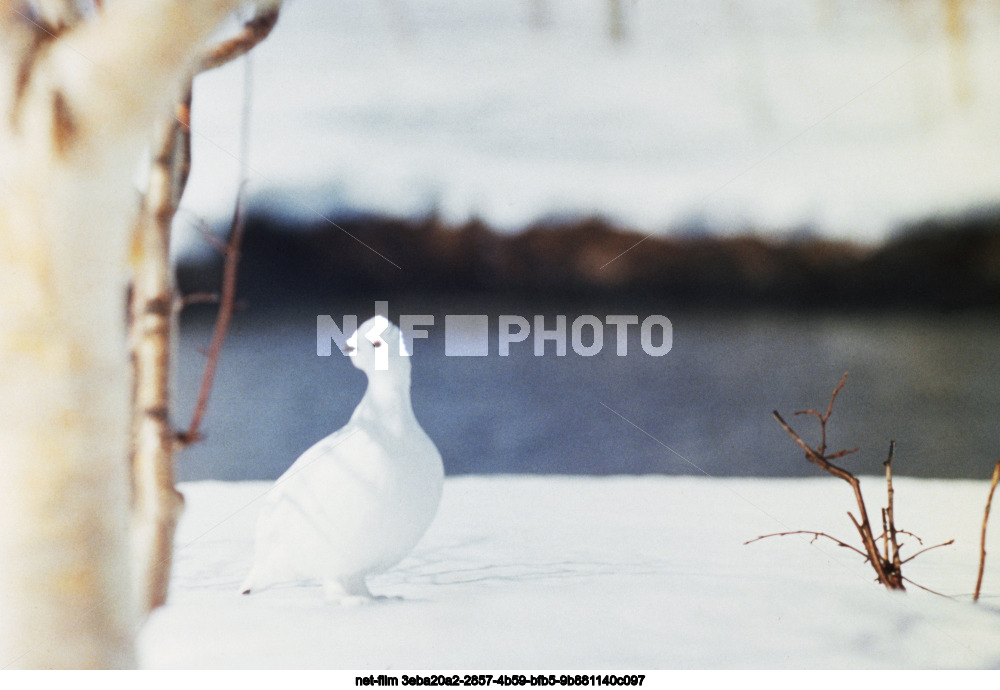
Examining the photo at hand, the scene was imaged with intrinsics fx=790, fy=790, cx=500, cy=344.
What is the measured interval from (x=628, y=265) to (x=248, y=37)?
971mm

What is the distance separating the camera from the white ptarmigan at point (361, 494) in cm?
157

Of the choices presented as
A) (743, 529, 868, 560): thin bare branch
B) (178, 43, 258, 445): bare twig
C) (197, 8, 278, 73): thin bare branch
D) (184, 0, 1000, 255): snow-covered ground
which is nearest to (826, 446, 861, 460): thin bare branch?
(743, 529, 868, 560): thin bare branch

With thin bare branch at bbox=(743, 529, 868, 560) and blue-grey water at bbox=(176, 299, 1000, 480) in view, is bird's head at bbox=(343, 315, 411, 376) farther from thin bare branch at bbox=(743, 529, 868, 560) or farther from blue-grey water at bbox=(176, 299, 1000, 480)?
thin bare branch at bbox=(743, 529, 868, 560)

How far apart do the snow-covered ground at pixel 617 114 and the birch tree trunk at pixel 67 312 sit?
28cm

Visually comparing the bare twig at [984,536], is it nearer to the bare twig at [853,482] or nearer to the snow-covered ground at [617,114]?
the bare twig at [853,482]

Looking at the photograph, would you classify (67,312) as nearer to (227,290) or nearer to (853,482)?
(227,290)

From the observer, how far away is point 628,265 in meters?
1.76

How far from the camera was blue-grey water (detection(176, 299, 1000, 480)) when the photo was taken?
1.76 m

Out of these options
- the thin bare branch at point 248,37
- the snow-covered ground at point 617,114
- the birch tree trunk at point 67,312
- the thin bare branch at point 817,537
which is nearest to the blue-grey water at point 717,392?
the thin bare branch at point 817,537

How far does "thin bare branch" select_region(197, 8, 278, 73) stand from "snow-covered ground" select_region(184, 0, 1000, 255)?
2 cm

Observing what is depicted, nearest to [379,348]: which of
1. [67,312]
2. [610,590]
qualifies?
[67,312]

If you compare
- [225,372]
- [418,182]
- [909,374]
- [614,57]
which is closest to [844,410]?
[909,374]

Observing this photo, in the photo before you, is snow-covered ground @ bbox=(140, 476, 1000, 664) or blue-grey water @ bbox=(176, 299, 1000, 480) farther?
blue-grey water @ bbox=(176, 299, 1000, 480)
